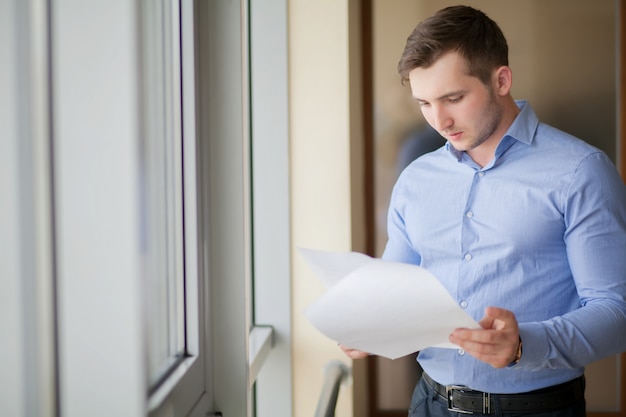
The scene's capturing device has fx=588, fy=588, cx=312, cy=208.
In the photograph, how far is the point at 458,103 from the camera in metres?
1.18

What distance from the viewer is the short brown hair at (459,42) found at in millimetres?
1143

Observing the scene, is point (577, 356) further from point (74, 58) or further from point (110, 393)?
point (74, 58)

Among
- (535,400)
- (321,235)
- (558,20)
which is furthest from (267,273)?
(558,20)

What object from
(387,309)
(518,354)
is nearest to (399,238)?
(518,354)

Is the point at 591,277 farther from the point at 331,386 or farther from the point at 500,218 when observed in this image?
the point at 331,386

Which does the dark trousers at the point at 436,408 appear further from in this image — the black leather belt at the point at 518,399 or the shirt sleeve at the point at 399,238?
the shirt sleeve at the point at 399,238

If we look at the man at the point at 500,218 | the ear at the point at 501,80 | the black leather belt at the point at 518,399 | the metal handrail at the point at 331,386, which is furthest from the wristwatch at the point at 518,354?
the metal handrail at the point at 331,386

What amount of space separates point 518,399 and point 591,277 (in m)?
0.30

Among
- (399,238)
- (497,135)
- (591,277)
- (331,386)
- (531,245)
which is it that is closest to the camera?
(591,277)

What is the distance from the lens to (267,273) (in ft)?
5.53

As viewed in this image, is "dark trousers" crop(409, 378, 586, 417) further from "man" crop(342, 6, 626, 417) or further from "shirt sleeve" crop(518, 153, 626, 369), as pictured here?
"shirt sleeve" crop(518, 153, 626, 369)

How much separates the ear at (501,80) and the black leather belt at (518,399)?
0.60 metres

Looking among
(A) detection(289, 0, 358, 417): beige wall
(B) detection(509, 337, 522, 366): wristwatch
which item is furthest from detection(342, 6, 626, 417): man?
(A) detection(289, 0, 358, 417): beige wall

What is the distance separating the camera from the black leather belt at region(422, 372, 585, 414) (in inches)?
45.1
